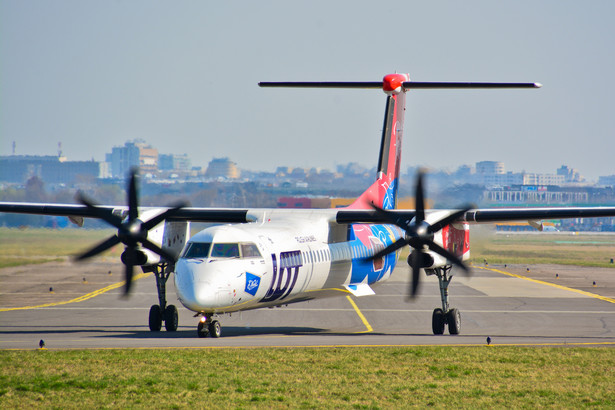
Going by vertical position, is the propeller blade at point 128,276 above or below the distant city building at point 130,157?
below

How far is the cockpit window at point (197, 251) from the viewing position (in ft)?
69.5

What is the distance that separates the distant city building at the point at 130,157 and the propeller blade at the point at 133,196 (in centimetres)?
13627

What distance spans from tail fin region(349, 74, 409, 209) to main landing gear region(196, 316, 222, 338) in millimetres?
10583

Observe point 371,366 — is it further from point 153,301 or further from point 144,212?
point 153,301

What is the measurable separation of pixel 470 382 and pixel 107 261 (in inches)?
2279

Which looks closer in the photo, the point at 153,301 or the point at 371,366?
the point at 371,366

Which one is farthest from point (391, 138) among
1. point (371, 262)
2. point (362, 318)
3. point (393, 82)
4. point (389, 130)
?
point (362, 318)

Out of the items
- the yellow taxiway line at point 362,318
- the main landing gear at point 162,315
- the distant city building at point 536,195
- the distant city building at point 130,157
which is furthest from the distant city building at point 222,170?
the main landing gear at point 162,315

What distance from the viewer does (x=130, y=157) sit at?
164 meters

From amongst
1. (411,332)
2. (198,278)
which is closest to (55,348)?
(198,278)

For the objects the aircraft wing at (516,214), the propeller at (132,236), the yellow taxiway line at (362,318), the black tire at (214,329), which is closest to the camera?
the black tire at (214,329)

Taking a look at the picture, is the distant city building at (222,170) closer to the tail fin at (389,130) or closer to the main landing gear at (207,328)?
the tail fin at (389,130)

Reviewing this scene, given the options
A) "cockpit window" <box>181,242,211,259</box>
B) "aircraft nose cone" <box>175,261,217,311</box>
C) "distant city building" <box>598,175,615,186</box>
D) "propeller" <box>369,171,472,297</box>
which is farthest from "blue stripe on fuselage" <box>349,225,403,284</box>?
"distant city building" <box>598,175,615,186</box>

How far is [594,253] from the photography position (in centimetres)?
8400
